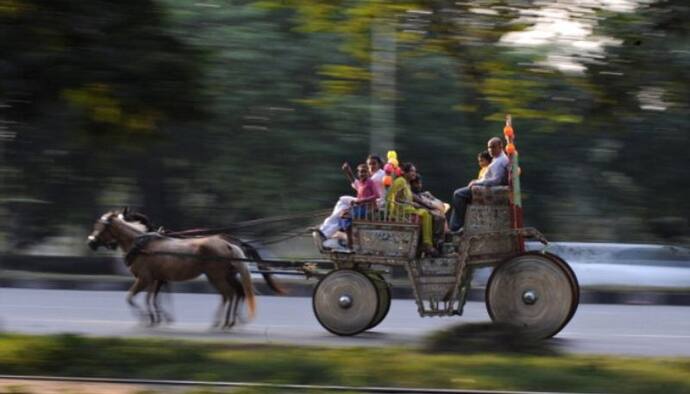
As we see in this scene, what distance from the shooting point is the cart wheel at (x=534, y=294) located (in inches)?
510

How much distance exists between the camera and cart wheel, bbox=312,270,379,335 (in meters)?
14.0

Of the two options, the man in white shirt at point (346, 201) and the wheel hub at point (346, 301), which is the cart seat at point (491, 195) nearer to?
the man in white shirt at point (346, 201)

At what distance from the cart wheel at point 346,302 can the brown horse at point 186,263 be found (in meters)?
0.98

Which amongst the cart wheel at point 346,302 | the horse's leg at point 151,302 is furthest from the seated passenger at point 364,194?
the horse's leg at point 151,302

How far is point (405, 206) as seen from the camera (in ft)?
44.4

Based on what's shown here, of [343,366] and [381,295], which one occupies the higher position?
[381,295]

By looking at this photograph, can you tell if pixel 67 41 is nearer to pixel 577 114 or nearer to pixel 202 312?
pixel 577 114

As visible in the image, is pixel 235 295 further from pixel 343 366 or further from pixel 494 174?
pixel 343 366

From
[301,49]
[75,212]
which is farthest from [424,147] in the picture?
[75,212]

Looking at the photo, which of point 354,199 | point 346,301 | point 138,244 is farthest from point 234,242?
point 354,199

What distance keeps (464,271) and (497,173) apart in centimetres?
114

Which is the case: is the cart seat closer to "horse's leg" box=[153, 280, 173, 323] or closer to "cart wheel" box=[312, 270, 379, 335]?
"cart wheel" box=[312, 270, 379, 335]

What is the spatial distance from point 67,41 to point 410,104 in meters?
14.6

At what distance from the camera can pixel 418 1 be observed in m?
10.3
